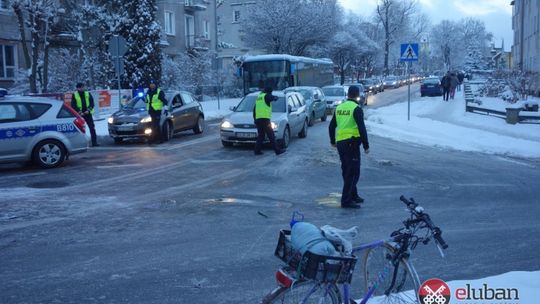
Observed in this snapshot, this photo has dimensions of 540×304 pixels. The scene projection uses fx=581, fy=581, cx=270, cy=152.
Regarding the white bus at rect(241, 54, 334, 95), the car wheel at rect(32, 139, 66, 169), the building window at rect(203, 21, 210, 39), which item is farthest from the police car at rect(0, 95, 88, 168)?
the building window at rect(203, 21, 210, 39)

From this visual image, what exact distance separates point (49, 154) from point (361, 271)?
9.82 metres

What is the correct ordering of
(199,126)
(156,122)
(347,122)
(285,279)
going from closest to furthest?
1. (285,279)
2. (347,122)
3. (156,122)
4. (199,126)

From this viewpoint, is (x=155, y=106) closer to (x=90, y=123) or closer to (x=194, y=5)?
(x=90, y=123)

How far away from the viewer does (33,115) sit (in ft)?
41.4

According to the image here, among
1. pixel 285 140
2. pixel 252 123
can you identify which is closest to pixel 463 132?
pixel 285 140

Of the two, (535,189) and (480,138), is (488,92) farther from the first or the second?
(535,189)

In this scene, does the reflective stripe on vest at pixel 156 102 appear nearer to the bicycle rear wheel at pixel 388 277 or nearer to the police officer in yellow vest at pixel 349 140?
the police officer in yellow vest at pixel 349 140

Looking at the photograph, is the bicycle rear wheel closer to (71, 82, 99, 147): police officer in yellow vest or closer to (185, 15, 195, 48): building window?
(71, 82, 99, 147): police officer in yellow vest

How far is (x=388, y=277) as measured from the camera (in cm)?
412

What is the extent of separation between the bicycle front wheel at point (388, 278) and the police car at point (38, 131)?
10.1 m

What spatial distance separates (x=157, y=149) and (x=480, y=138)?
9.69 m

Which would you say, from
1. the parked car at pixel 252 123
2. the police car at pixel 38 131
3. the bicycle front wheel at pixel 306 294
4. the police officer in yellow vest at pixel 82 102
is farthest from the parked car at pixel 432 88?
the bicycle front wheel at pixel 306 294

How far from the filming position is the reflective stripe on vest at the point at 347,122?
8.51m

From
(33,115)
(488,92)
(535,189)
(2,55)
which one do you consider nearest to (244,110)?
(33,115)
